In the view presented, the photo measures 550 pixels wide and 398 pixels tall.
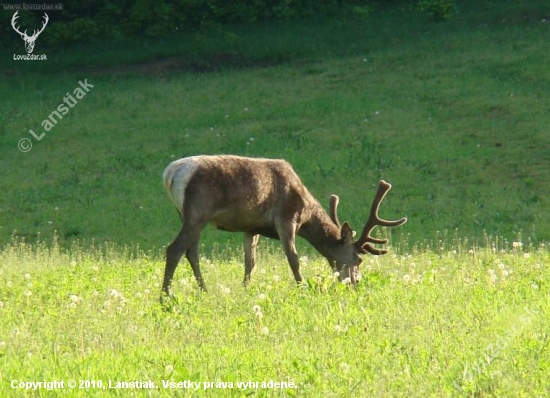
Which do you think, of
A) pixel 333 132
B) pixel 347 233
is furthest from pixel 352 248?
pixel 333 132

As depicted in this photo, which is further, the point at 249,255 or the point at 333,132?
the point at 333,132

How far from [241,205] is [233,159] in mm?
457

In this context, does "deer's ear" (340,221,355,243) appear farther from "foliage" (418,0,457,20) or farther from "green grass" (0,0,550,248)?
"foliage" (418,0,457,20)

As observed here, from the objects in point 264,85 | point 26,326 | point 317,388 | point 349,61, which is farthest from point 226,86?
point 317,388

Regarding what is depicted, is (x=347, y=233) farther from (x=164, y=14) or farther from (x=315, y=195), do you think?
(x=164, y=14)

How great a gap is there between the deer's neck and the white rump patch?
1.76 meters

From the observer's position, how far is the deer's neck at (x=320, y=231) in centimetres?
1210

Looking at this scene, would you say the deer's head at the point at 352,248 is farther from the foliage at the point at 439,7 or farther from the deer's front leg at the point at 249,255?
the foliage at the point at 439,7

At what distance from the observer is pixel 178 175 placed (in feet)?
35.3

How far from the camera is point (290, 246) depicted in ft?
37.6

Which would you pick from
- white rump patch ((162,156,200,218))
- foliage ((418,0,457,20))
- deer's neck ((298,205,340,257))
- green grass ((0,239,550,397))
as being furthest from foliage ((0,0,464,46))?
white rump patch ((162,156,200,218))

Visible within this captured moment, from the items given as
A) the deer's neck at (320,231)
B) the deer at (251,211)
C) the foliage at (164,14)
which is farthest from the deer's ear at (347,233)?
the foliage at (164,14)

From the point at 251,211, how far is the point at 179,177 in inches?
38.0

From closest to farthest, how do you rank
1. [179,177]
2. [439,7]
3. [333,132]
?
1. [179,177]
2. [333,132]
3. [439,7]
